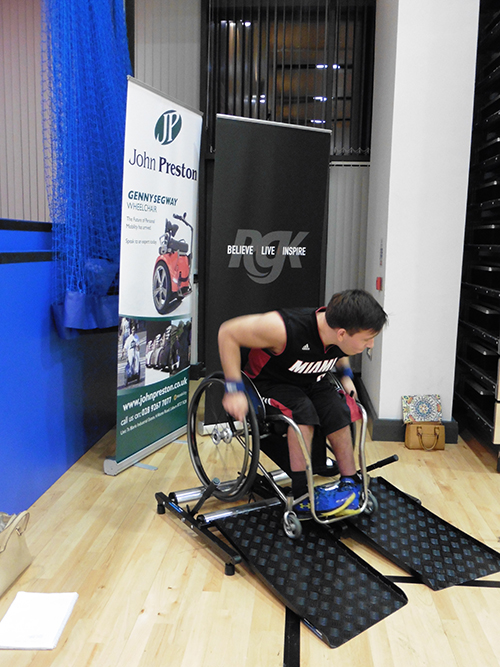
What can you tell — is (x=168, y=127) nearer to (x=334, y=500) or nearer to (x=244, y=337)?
(x=244, y=337)

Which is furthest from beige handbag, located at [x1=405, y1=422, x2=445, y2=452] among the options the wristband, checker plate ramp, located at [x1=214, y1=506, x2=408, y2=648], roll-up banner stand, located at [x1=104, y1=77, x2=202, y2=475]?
the wristband

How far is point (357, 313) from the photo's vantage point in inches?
80.0

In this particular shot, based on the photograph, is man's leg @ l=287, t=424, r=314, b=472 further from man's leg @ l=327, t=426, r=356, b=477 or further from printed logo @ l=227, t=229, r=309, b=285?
printed logo @ l=227, t=229, r=309, b=285

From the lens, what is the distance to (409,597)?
1.95m

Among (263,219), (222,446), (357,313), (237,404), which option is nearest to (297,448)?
(237,404)

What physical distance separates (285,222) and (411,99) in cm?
98

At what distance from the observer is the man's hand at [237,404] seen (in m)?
2.07

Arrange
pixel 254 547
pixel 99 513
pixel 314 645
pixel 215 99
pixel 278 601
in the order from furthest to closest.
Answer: pixel 215 99 → pixel 99 513 → pixel 254 547 → pixel 278 601 → pixel 314 645

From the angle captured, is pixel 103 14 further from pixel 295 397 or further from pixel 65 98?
pixel 295 397

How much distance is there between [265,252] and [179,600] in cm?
198

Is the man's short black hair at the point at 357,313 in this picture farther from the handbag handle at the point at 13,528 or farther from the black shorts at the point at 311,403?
the handbag handle at the point at 13,528

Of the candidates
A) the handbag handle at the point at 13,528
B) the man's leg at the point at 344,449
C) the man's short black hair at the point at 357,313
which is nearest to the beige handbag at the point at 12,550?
the handbag handle at the point at 13,528

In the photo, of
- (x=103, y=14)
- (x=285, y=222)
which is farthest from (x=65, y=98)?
(x=285, y=222)

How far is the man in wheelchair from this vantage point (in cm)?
208
